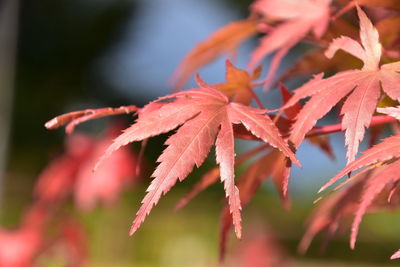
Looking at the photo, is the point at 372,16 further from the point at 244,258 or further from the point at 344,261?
the point at 344,261

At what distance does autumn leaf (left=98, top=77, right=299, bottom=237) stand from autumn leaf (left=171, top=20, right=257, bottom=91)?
31 centimetres

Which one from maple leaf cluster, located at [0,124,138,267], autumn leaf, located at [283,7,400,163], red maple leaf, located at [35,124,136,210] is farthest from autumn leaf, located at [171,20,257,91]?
red maple leaf, located at [35,124,136,210]

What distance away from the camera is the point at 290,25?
65 centimetres

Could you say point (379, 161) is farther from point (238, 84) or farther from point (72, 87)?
point (72, 87)

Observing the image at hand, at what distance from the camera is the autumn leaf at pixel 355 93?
0.40m

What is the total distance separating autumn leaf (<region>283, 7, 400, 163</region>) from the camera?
1.31ft

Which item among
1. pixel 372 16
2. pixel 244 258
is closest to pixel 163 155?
pixel 372 16

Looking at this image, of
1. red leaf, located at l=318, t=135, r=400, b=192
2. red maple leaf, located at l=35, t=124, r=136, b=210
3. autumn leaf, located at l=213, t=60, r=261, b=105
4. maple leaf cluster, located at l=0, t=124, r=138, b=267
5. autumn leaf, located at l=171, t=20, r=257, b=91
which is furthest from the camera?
red maple leaf, located at l=35, t=124, r=136, b=210

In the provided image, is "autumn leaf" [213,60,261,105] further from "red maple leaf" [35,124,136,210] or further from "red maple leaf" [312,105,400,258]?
"red maple leaf" [35,124,136,210]

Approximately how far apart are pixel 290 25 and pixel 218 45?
0.15 m

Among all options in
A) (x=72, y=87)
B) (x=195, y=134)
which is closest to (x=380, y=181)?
(x=195, y=134)

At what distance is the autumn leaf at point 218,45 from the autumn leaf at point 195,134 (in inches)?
12.1

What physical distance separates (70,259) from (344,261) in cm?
395

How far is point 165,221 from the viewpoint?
461 cm
